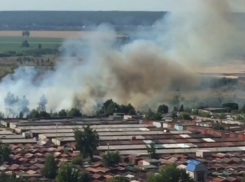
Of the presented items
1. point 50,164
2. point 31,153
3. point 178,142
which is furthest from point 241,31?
point 50,164

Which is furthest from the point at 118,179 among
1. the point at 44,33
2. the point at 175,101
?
the point at 44,33

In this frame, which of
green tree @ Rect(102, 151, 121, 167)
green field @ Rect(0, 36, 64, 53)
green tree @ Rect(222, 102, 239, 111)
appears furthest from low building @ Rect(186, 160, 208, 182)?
green field @ Rect(0, 36, 64, 53)

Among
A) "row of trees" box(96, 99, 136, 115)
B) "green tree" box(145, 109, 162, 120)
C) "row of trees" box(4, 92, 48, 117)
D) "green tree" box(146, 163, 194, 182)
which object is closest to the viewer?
"green tree" box(146, 163, 194, 182)

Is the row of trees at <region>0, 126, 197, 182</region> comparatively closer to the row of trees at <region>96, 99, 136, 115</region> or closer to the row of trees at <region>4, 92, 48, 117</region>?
the row of trees at <region>96, 99, 136, 115</region>

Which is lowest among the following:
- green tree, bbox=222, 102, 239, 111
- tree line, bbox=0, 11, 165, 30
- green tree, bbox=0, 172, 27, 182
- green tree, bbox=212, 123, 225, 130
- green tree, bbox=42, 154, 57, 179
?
green tree, bbox=0, 172, 27, 182

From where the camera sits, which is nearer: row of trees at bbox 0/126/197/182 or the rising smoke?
row of trees at bbox 0/126/197/182

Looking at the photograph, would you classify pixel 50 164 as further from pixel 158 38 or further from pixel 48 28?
pixel 48 28

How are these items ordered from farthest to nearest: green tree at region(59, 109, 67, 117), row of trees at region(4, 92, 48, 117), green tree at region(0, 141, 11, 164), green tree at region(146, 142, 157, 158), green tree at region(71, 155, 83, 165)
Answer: row of trees at region(4, 92, 48, 117) → green tree at region(59, 109, 67, 117) → green tree at region(146, 142, 157, 158) → green tree at region(0, 141, 11, 164) → green tree at region(71, 155, 83, 165)
